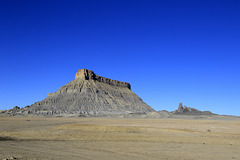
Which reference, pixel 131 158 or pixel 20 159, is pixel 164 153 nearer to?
pixel 131 158

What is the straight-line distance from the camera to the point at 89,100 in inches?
3935

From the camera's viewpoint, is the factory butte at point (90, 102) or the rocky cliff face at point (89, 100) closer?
the factory butte at point (90, 102)

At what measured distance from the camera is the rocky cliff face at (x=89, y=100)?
91.4 meters

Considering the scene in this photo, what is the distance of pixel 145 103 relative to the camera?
131000 mm

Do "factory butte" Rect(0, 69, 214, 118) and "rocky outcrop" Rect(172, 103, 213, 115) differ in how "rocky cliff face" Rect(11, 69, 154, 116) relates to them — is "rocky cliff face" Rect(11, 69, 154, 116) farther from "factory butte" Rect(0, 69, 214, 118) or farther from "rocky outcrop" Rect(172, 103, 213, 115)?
"rocky outcrop" Rect(172, 103, 213, 115)

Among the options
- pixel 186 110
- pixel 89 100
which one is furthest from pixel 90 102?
pixel 186 110

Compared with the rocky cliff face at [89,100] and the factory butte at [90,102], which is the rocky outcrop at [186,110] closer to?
the factory butte at [90,102]

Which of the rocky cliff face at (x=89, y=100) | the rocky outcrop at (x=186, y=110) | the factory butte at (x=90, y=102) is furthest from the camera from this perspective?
the rocky outcrop at (x=186, y=110)

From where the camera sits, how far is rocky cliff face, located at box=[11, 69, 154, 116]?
91.4 m

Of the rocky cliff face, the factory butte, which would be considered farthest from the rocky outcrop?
the rocky cliff face

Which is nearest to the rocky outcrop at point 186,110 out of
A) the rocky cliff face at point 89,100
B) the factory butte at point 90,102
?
the factory butte at point 90,102

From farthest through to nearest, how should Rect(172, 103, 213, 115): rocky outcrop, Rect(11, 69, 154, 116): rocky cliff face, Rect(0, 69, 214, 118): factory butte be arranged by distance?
Rect(172, 103, 213, 115): rocky outcrop
Rect(11, 69, 154, 116): rocky cliff face
Rect(0, 69, 214, 118): factory butte

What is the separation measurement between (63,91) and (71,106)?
17316 mm

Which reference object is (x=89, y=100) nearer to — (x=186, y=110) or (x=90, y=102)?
(x=90, y=102)
